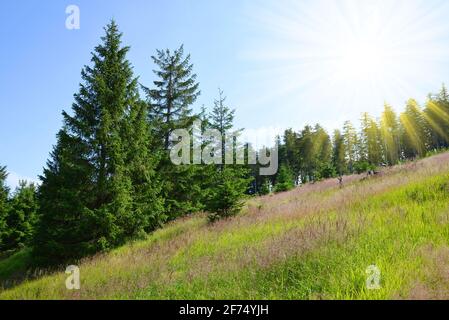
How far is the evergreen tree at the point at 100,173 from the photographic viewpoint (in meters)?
13.3

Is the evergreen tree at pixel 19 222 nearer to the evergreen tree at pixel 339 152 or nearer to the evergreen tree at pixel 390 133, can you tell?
the evergreen tree at pixel 339 152

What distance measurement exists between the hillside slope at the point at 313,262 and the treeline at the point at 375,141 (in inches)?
1981

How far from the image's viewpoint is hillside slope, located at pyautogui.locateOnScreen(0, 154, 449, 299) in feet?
14.5

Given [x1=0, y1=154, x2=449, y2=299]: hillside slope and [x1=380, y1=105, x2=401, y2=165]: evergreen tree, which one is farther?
[x1=380, y1=105, x2=401, y2=165]: evergreen tree

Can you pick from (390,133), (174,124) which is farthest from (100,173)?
(390,133)

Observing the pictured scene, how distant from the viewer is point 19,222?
3950cm

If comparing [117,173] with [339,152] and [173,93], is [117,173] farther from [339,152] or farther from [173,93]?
[339,152]

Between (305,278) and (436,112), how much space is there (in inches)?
2726

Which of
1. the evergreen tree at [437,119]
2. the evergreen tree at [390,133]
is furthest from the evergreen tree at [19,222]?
the evergreen tree at [437,119]

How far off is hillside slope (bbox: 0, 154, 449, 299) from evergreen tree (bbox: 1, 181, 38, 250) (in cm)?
3546

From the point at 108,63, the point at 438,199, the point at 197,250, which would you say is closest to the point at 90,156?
the point at 108,63

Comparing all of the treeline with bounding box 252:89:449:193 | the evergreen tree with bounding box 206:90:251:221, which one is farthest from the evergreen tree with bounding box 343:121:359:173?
the evergreen tree with bounding box 206:90:251:221

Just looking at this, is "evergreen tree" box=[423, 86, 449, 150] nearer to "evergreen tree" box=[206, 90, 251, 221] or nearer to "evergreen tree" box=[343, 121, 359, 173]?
"evergreen tree" box=[343, 121, 359, 173]
